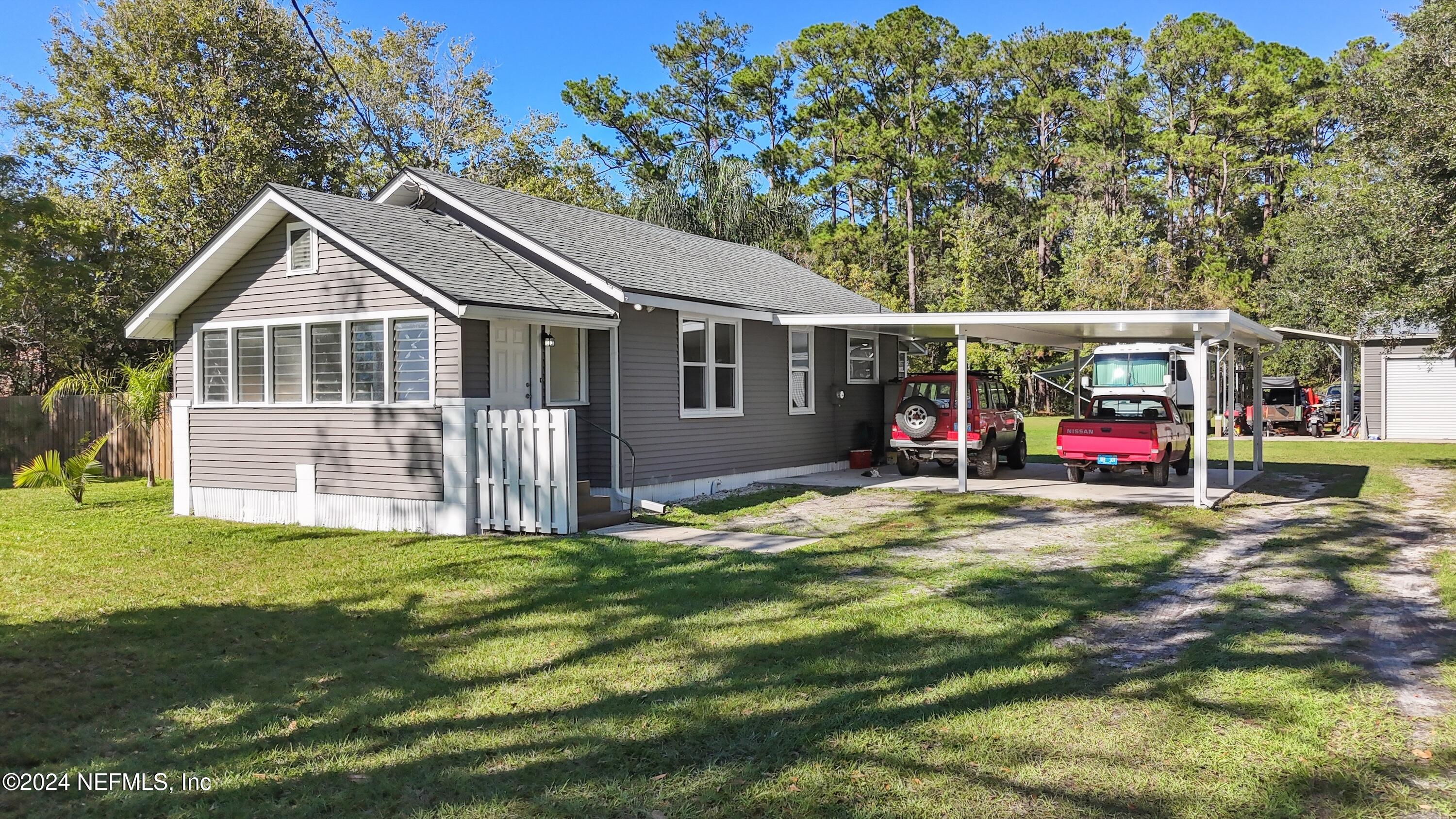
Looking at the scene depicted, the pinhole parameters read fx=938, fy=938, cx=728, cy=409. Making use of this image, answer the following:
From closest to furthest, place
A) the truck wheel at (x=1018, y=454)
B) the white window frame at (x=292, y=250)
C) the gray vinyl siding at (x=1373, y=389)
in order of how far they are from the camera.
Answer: the white window frame at (x=292, y=250) < the truck wheel at (x=1018, y=454) < the gray vinyl siding at (x=1373, y=389)

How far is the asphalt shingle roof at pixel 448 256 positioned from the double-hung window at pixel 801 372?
16.0ft

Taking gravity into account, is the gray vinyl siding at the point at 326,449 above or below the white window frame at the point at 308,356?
below

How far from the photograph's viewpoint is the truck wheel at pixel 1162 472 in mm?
15188

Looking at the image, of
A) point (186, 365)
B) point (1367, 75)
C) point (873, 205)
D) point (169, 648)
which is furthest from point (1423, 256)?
point (873, 205)

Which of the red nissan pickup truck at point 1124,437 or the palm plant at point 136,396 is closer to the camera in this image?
the red nissan pickup truck at point 1124,437

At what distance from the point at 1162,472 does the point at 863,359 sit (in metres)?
5.94

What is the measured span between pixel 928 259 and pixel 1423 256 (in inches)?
1274

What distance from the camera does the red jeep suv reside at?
52.7 ft


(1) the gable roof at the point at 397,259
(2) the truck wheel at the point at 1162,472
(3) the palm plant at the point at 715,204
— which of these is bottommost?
(2) the truck wheel at the point at 1162,472

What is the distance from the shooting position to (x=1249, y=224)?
150ft

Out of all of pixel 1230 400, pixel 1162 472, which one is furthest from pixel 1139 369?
pixel 1162 472

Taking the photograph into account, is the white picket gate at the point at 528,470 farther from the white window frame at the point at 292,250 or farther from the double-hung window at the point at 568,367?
the white window frame at the point at 292,250

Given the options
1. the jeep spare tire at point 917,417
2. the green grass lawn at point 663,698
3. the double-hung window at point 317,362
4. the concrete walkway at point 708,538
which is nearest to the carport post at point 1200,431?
the green grass lawn at point 663,698

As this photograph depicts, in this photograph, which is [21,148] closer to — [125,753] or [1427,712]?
[125,753]
